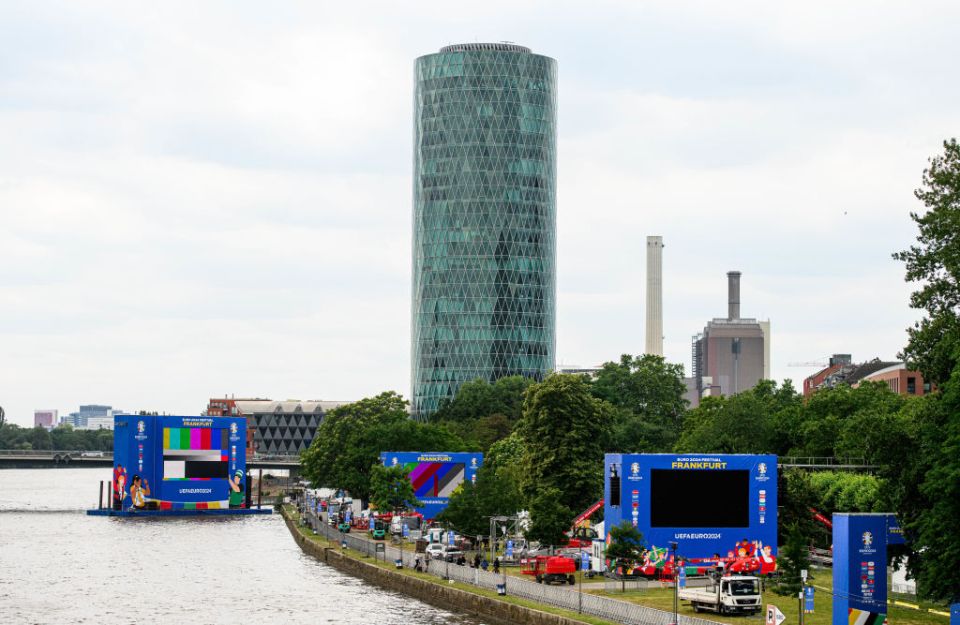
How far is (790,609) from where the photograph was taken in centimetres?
7000

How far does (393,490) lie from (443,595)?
158 feet

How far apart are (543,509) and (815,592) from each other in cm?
2114

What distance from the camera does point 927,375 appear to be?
73312 mm

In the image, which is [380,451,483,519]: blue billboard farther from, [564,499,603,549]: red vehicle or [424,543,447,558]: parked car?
[424,543,447,558]: parked car

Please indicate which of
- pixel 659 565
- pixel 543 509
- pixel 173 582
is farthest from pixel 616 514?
pixel 173 582

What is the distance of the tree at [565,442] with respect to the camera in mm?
121125

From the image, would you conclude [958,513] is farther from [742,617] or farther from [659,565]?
Answer: [659,565]

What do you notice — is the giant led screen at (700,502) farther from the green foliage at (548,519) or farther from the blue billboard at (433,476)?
the blue billboard at (433,476)

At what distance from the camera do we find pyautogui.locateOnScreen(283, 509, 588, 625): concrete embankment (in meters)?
71.0

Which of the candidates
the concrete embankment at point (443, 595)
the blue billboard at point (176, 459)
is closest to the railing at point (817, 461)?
the concrete embankment at point (443, 595)

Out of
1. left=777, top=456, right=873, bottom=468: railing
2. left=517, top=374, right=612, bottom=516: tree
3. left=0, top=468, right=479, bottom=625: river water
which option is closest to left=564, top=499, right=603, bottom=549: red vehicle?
left=517, top=374, right=612, bottom=516: tree

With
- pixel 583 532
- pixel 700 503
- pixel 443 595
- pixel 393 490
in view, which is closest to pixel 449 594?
pixel 443 595

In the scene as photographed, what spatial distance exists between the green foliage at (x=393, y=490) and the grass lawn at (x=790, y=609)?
180 ft

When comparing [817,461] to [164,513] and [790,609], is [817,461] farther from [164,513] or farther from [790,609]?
[164,513]
